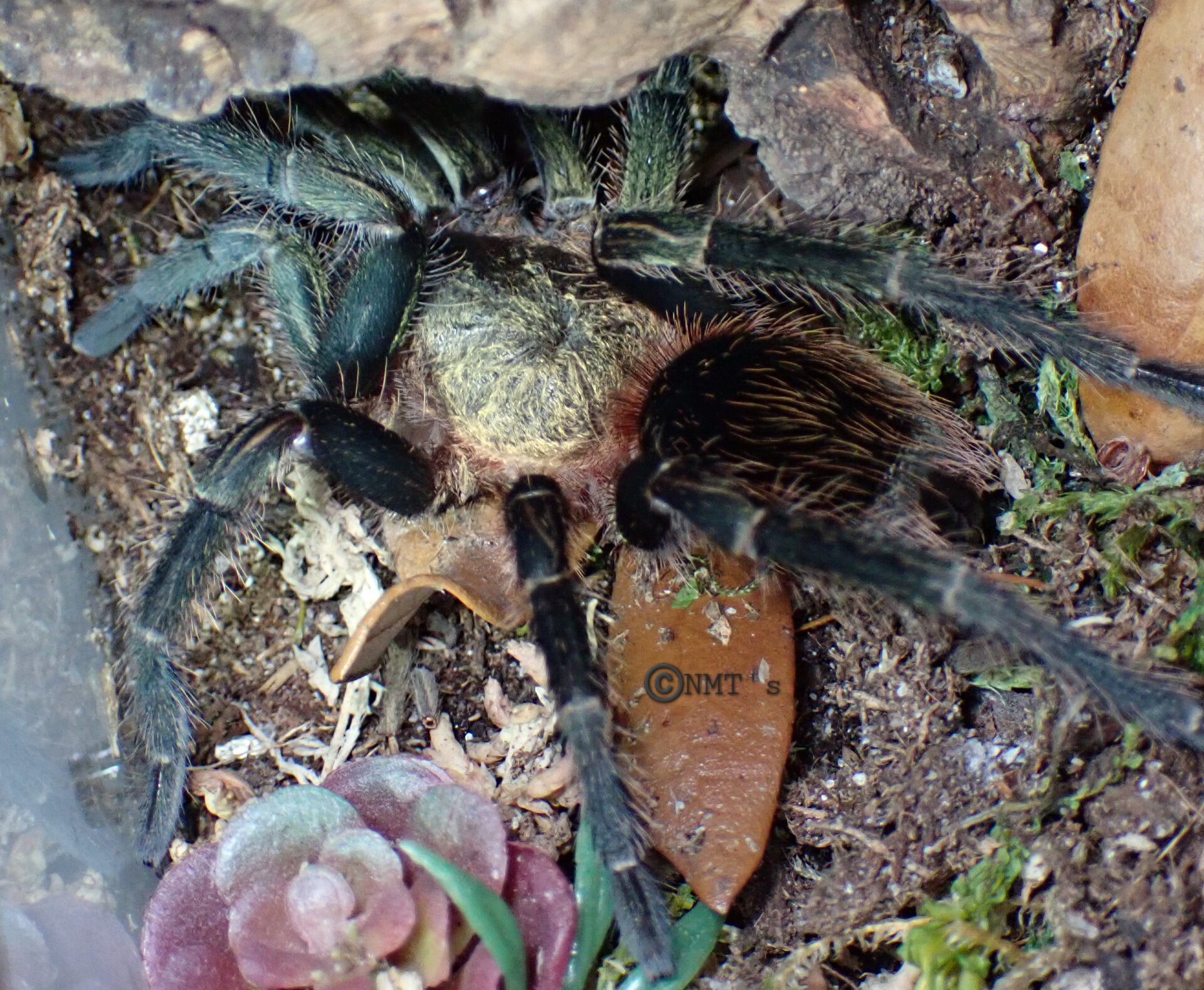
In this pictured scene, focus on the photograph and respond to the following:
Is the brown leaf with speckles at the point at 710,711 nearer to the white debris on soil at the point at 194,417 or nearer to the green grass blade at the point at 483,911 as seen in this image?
the green grass blade at the point at 483,911

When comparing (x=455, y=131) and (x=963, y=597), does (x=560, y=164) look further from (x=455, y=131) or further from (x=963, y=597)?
(x=963, y=597)

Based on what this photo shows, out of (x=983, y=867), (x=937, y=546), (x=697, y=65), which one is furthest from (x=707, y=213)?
(x=983, y=867)

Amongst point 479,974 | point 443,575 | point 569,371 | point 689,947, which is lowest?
point 689,947

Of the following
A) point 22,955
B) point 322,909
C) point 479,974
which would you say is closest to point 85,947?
point 22,955

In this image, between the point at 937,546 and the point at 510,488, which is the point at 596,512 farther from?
the point at 937,546

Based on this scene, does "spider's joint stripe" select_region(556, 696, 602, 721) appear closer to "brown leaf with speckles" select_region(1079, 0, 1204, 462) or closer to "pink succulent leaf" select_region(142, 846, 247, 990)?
"pink succulent leaf" select_region(142, 846, 247, 990)

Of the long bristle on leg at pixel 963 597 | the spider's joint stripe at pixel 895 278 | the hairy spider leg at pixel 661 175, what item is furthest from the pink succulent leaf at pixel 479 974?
the spider's joint stripe at pixel 895 278

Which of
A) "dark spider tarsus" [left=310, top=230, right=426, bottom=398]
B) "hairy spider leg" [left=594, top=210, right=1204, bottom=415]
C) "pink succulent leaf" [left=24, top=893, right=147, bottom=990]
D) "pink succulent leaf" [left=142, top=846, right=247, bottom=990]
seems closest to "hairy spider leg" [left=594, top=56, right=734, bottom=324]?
"hairy spider leg" [left=594, top=210, right=1204, bottom=415]
